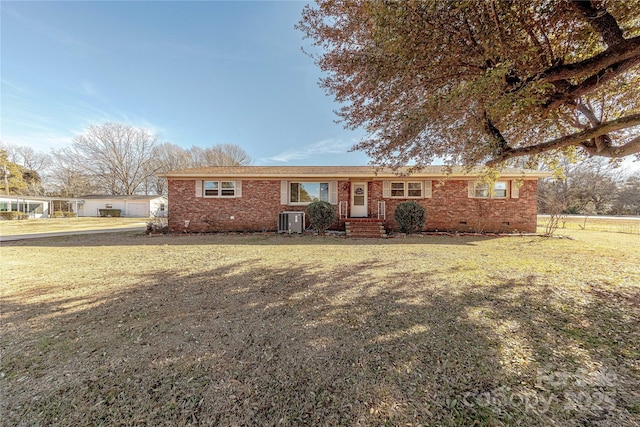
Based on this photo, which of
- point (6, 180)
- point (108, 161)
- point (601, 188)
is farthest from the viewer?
point (108, 161)

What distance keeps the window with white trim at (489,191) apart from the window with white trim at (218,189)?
39.1 ft

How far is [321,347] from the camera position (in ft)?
8.13

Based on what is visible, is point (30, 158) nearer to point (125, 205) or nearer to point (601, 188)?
point (125, 205)

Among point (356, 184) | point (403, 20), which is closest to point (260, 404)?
point (403, 20)

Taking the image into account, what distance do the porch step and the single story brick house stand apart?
0.34 m

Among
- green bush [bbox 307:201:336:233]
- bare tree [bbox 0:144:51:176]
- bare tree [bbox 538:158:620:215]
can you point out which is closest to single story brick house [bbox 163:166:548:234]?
green bush [bbox 307:201:336:233]

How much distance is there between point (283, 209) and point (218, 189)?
3.51 m

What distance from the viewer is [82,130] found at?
1331 inches

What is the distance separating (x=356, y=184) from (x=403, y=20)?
9.02 m

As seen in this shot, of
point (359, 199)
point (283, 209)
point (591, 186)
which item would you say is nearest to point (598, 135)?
point (359, 199)

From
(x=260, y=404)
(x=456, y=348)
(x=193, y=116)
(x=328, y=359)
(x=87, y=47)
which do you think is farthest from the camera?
(x=193, y=116)

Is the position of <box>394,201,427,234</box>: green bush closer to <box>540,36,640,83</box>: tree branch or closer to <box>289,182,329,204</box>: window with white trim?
<box>289,182,329,204</box>: window with white trim

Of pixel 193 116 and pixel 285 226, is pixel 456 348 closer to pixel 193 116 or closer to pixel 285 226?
pixel 285 226

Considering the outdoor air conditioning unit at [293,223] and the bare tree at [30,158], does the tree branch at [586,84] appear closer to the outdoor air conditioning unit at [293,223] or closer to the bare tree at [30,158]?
the outdoor air conditioning unit at [293,223]
